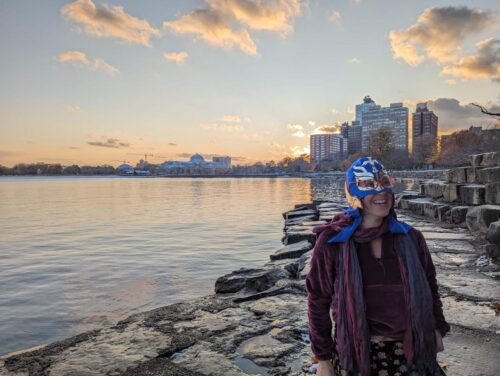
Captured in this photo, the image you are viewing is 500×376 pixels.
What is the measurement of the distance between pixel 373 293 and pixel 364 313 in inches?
4.6

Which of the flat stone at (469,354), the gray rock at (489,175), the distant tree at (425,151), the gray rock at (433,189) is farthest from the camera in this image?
the distant tree at (425,151)

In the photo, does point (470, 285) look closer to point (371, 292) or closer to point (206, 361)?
point (206, 361)

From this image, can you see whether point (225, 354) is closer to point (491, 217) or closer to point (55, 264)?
point (491, 217)

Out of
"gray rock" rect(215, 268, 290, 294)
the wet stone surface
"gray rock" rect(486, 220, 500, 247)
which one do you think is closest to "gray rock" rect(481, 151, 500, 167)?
"gray rock" rect(486, 220, 500, 247)

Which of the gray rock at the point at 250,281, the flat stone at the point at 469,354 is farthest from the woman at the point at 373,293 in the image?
the gray rock at the point at 250,281

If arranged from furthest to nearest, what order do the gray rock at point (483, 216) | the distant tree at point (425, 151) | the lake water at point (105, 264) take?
the distant tree at point (425, 151)
the gray rock at point (483, 216)
the lake water at point (105, 264)

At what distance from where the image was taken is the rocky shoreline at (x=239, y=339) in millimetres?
3471

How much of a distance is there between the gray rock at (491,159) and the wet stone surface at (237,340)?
15.3 feet

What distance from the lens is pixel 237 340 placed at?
4.09 meters

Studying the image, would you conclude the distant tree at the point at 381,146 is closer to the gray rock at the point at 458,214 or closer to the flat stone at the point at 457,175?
the flat stone at the point at 457,175

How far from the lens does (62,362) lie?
3863mm

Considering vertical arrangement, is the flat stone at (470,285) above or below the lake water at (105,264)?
above

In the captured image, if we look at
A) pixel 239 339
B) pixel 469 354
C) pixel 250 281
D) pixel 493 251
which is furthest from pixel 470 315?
pixel 250 281

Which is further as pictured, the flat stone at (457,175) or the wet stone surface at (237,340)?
the flat stone at (457,175)
